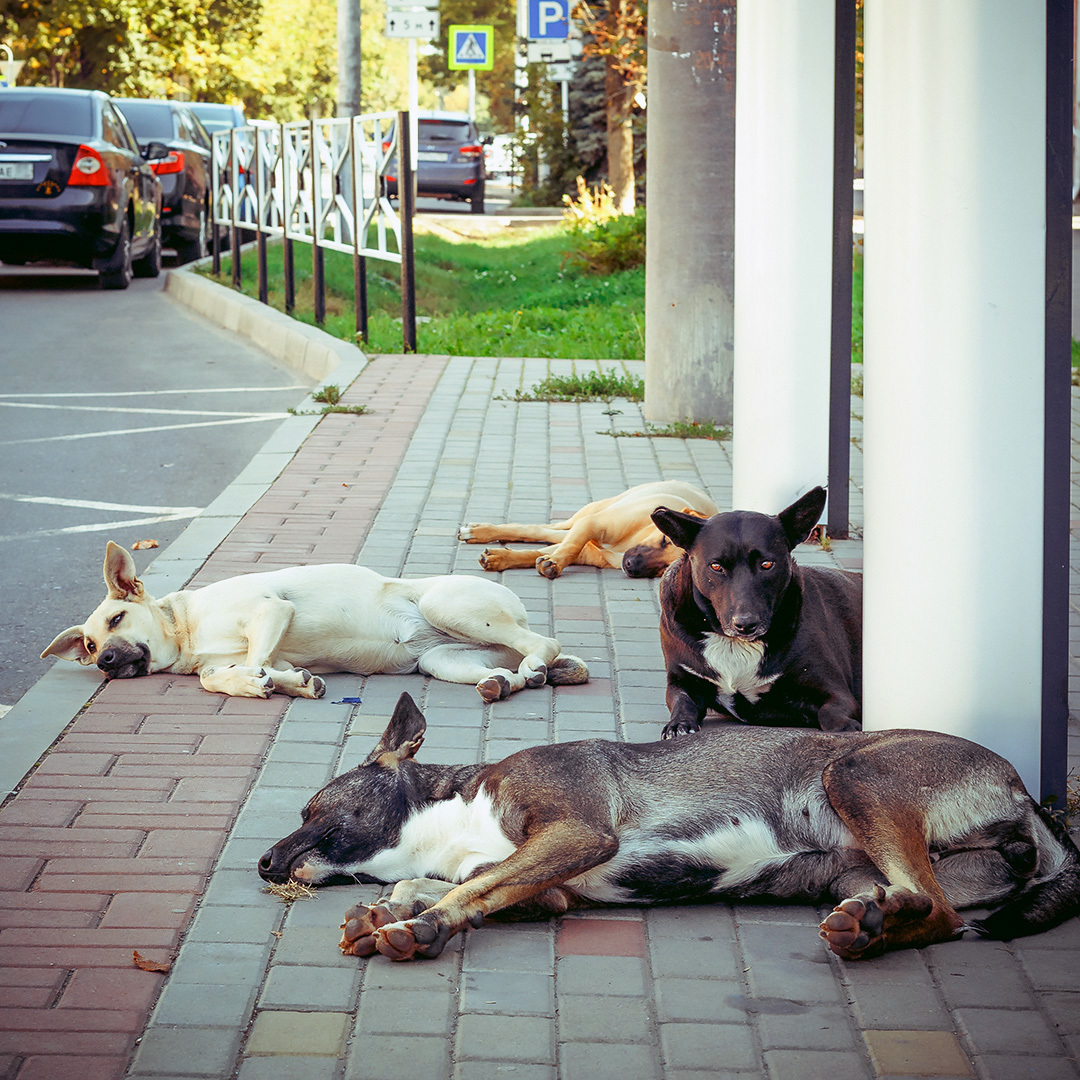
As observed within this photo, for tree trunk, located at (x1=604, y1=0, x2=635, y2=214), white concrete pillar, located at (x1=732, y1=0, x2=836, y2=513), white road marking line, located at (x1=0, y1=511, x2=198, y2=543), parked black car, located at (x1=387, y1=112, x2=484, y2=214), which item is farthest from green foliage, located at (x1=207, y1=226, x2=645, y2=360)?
parked black car, located at (x1=387, y1=112, x2=484, y2=214)

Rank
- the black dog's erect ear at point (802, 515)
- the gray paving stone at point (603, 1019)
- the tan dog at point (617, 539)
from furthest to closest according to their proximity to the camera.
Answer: the tan dog at point (617, 539)
the black dog's erect ear at point (802, 515)
the gray paving stone at point (603, 1019)

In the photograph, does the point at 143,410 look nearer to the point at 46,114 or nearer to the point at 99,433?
the point at 99,433

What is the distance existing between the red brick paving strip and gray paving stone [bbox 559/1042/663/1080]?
91 centimetres

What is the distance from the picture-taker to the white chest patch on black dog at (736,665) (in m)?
4.50

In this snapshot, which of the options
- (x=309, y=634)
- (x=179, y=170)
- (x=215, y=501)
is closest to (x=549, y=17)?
(x=179, y=170)

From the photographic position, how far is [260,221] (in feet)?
53.6

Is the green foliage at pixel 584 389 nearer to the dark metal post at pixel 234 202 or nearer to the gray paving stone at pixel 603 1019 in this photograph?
the dark metal post at pixel 234 202

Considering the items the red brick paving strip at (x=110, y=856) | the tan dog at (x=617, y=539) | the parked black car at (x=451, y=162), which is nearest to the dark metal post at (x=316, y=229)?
the tan dog at (x=617, y=539)

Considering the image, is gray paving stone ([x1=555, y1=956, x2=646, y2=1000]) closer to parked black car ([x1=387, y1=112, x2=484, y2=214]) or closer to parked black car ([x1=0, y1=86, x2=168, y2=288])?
parked black car ([x1=0, y1=86, x2=168, y2=288])

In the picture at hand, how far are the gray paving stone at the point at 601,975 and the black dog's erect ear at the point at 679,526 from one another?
5.24 feet

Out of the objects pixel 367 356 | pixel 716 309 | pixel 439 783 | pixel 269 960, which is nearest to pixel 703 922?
pixel 439 783

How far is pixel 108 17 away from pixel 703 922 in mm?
32765

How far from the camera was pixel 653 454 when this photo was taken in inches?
362

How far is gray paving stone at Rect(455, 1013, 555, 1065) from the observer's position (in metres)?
2.86
